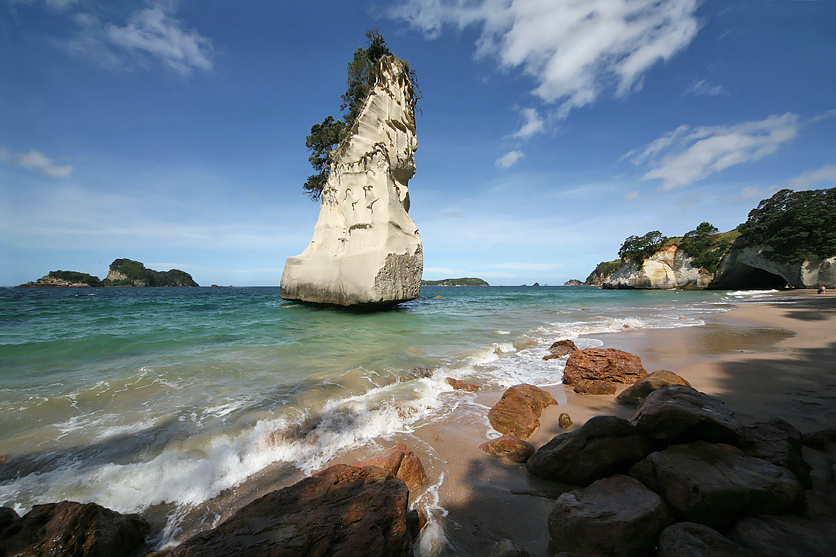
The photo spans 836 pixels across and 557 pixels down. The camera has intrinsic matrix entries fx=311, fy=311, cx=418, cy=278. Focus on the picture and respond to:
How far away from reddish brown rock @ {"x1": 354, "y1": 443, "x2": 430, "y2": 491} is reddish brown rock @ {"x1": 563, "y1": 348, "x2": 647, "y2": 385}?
12.3 feet

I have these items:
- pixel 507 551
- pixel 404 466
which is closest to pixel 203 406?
pixel 404 466

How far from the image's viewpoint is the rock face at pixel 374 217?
15.3 meters

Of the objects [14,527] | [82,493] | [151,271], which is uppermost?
[151,271]

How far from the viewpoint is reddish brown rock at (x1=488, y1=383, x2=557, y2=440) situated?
3.74 metres

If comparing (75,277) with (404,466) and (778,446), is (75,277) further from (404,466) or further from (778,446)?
(778,446)

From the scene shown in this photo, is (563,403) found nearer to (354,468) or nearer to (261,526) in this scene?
(354,468)

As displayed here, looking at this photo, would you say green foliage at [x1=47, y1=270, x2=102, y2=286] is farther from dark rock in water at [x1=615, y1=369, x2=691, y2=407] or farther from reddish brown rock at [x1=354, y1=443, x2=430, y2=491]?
dark rock in water at [x1=615, y1=369, x2=691, y2=407]

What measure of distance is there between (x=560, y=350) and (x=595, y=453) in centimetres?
563

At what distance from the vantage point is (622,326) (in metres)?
12.1

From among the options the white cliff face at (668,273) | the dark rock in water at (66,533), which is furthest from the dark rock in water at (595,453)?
the white cliff face at (668,273)

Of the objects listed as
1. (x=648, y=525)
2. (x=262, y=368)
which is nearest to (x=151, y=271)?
(x=262, y=368)

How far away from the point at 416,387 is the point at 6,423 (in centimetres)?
546

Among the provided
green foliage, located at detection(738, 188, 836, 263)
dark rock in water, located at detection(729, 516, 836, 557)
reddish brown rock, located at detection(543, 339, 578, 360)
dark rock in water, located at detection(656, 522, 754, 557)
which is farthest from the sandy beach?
green foliage, located at detection(738, 188, 836, 263)

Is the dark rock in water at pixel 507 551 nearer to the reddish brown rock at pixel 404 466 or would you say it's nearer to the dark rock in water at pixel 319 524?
the dark rock in water at pixel 319 524
